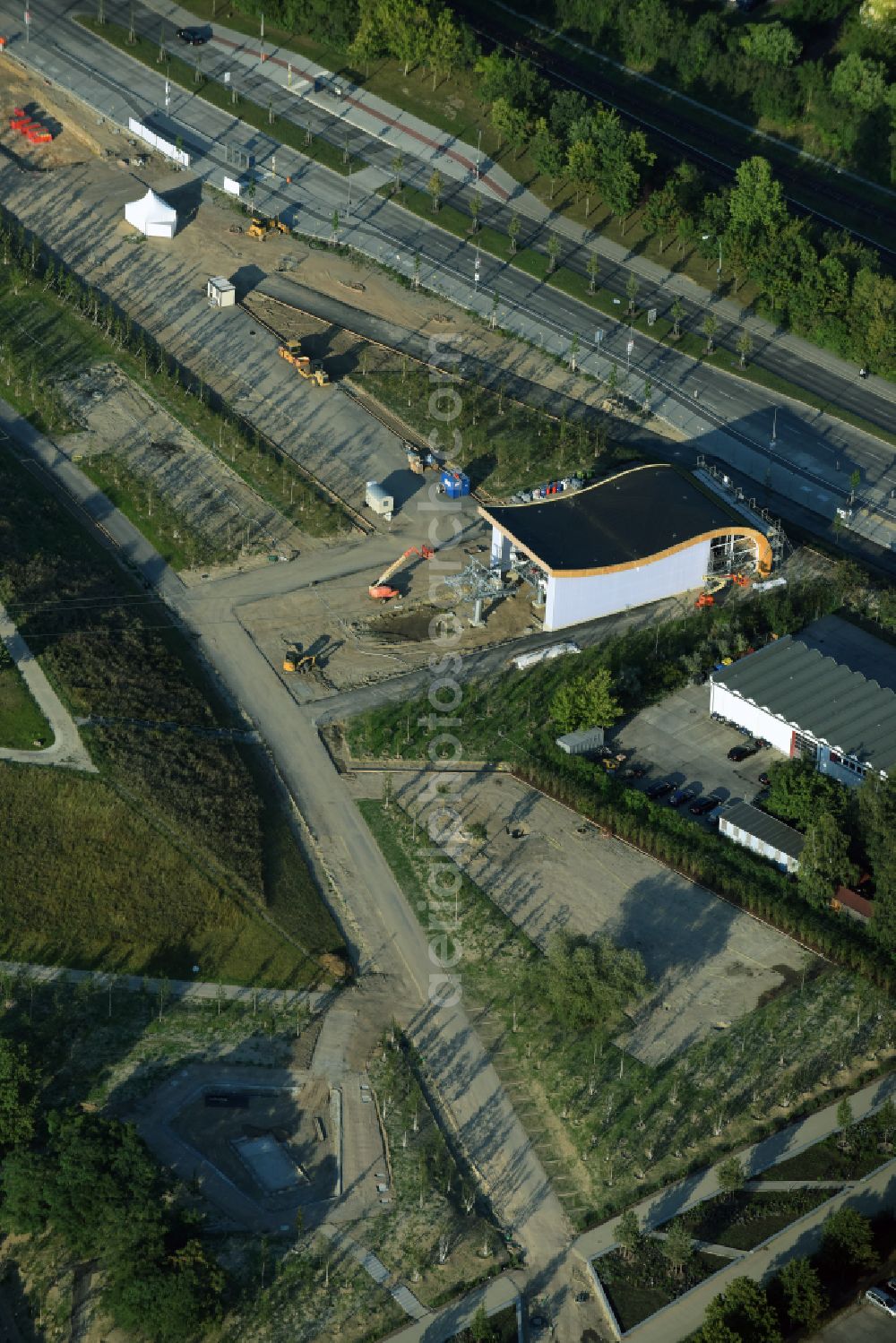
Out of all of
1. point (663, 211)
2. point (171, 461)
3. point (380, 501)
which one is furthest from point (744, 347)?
point (171, 461)

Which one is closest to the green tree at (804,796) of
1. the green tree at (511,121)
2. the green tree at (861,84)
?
the green tree at (511,121)

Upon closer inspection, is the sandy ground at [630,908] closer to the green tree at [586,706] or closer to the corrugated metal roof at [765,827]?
the corrugated metal roof at [765,827]

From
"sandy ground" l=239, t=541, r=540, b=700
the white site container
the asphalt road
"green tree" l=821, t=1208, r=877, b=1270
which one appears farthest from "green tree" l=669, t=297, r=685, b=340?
"green tree" l=821, t=1208, r=877, b=1270

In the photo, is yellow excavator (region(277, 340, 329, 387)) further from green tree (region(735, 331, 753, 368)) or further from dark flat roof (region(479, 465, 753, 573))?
green tree (region(735, 331, 753, 368))

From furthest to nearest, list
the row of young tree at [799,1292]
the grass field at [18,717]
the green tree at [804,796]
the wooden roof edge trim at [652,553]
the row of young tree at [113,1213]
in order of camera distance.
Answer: the wooden roof edge trim at [652,553]
the grass field at [18,717]
the green tree at [804,796]
the row of young tree at [113,1213]
the row of young tree at [799,1292]

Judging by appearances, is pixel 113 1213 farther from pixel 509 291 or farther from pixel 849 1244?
pixel 509 291

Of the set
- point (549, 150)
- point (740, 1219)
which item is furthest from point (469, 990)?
point (549, 150)
